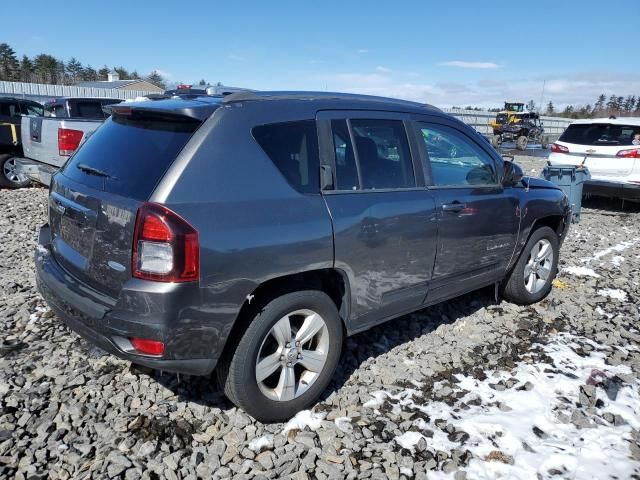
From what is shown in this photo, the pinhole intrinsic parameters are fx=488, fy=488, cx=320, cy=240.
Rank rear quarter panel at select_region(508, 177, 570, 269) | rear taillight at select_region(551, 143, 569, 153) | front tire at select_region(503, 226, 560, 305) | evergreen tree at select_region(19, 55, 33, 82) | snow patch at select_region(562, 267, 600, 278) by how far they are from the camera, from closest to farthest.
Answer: rear quarter panel at select_region(508, 177, 570, 269), front tire at select_region(503, 226, 560, 305), snow patch at select_region(562, 267, 600, 278), rear taillight at select_region(551, 143, 569, 153), evergreen tree at select_region(19, 55, 33, 82)

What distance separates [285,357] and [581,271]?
4559mm

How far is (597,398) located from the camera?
10.7 feet

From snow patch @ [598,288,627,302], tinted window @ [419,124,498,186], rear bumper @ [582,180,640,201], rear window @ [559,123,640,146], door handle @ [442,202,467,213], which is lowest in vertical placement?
snow patch @ [598,288,627,302]

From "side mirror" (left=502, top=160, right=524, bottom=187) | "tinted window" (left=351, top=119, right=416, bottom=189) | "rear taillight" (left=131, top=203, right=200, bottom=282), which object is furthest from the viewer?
"side mirror" (left=502, top=160, right=524, bottom=187)

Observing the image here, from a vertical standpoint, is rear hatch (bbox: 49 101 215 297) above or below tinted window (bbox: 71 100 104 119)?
below

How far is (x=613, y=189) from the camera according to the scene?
9156mm

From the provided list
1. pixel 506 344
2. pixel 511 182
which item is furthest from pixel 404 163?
pixel 506 344

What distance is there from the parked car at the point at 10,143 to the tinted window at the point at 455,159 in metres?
8.90

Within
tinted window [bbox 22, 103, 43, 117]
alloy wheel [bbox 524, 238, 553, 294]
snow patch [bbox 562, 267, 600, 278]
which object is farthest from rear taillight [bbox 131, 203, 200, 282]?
tinted window [bbox 22, 103, 43, 117]

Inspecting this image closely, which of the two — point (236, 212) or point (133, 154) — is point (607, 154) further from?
point (133, 154)

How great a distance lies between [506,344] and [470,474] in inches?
66.9

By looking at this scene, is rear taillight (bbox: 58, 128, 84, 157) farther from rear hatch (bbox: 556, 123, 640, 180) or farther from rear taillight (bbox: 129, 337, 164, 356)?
rear hatch (bbox: 556, 123, 640, 180)

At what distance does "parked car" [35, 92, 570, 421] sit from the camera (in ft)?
7.75

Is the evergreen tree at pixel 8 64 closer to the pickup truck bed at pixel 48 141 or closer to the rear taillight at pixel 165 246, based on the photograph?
the pickup truck bed at pixel 48 141
